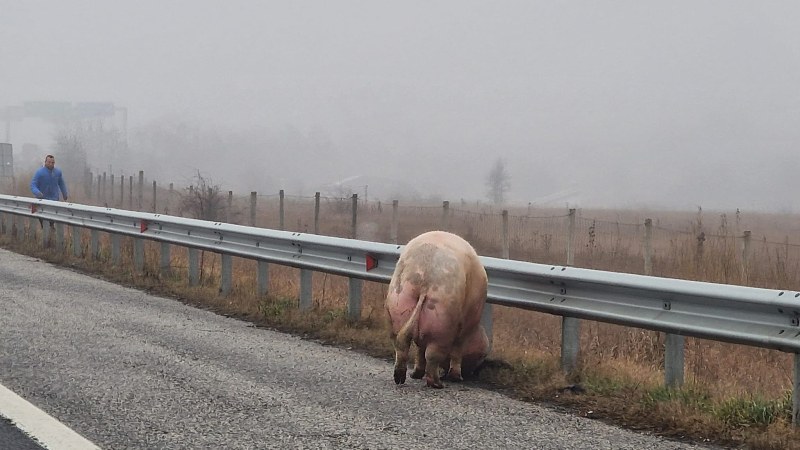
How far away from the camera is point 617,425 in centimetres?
525

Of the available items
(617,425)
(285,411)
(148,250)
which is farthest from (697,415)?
(148,250)

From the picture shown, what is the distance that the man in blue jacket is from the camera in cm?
1680

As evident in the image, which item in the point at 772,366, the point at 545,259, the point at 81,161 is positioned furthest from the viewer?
the point at 81,161

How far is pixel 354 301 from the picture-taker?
8531 millimetres

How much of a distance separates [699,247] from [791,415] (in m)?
7.33

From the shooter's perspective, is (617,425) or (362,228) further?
(362,228)

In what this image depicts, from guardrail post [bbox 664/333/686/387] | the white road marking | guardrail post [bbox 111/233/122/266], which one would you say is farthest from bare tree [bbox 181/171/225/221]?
guardrail post [bbox 664/333/686/387]

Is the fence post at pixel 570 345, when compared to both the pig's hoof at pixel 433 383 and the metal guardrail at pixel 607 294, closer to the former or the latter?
the metal guardrail at pixel 607 294

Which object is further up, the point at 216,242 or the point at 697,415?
the point at 216,242

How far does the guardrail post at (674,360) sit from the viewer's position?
5844 millimetres

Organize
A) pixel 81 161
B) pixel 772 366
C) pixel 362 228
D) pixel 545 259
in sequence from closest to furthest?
pixel 772 366 < pixel 545 259 < pixel 362 228 < pixel 81 161

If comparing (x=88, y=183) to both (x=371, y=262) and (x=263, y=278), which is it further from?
(x=371, y=262)

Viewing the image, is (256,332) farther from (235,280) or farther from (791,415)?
(791,415)

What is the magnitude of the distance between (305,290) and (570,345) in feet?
11.2
